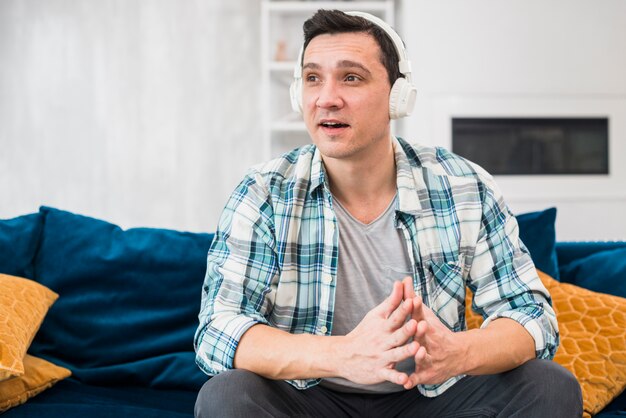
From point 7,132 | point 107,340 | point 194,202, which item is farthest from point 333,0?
point 107,340

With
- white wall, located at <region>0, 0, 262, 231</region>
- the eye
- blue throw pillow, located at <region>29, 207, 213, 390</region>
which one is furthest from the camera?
white wall, located at <region>0, 0, 262, 231</region>

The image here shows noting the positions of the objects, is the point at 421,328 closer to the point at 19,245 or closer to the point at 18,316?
the point at 18,316

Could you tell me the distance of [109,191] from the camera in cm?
511

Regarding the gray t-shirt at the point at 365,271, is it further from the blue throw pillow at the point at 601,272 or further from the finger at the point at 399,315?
the blue throw pillow at the point at 601,272

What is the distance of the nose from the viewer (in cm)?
167

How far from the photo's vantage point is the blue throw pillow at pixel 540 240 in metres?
2.06

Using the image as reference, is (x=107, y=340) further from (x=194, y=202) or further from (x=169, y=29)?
(x=169, y=29)

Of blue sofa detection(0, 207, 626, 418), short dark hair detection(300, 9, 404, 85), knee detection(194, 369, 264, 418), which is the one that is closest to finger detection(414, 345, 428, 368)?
knee detection(194, 369, 264, 418)

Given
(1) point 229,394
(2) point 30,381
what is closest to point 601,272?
(1) point 229,394

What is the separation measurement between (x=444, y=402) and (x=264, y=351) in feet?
1.32

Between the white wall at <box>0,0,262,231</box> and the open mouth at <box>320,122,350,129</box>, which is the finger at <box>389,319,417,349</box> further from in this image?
the white wall at <box>0,0,262,231</box>

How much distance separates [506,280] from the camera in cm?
163

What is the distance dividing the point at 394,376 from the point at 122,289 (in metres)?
0.95

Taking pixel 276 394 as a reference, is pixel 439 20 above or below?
above
